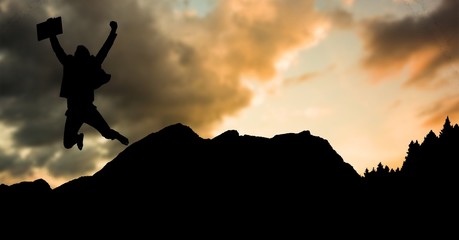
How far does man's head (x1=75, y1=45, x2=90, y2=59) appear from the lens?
10219 millimetres

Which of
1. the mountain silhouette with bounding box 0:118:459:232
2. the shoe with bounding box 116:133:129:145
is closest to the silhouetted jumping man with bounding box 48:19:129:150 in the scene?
the shoe with bounding box 116:133:129:145

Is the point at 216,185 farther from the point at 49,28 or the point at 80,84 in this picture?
the point at 49,28

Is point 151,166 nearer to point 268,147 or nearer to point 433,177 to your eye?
point 268,147

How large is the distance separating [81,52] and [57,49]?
0.51 m

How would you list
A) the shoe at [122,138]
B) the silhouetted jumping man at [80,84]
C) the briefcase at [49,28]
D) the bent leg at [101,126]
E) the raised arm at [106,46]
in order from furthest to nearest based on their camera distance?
the shoe at [122,138]
the bent leg at [101,126]
the raised arm at [106,46]
the silhouetted jumping man at [80,84]
the briefcase at [49,28]

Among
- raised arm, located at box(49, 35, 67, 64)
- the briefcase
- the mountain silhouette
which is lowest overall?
the mountain silhouette

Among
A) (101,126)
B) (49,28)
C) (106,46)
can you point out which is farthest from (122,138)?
Result: (49,28)

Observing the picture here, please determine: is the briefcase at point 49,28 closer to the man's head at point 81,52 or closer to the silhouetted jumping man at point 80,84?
the silhouetted jumping man at point 80,84

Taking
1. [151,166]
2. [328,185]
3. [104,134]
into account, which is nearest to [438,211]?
[328,185]

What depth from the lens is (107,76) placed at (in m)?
10.7

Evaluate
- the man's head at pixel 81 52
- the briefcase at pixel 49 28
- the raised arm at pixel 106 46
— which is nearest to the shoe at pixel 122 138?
the raised arm at pixel 106 46

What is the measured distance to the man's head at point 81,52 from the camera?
33.5ft

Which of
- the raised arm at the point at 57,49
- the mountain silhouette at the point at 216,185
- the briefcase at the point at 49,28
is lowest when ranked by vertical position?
the mountain silhouette at the point at 216,185

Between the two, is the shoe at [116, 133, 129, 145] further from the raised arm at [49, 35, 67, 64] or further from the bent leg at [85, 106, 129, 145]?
the raised arm at [49, 35, 67, 64]
